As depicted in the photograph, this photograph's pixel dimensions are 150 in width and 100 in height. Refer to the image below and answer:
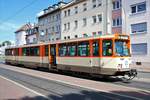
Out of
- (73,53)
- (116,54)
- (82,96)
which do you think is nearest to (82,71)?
(73,53)

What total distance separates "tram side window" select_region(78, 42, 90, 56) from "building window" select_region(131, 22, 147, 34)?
18.2 meters

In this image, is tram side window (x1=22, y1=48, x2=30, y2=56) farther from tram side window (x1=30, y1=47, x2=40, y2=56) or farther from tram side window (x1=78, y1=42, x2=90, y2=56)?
tram side window (x1=78, y1=42, x2=90, y2=56)

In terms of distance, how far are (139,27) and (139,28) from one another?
5.0 inches

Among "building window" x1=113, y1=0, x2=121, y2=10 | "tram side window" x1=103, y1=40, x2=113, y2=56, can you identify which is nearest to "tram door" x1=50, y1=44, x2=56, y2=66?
"tram side window" x1=103, y1=40, x2=113, y2=56

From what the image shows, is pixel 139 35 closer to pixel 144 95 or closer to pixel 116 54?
pixel 116 54

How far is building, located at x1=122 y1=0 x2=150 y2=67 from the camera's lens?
3569 centimetres

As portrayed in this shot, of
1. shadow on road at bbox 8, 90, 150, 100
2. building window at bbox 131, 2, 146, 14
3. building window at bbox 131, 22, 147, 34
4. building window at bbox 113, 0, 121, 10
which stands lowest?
shadow on road at bbox 8, 90, 150, 100

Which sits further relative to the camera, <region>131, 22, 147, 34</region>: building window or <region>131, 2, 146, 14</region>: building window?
<region>131, 2, 146, 14</region>: building window

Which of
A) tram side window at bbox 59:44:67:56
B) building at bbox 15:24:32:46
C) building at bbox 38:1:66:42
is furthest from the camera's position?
building at bbox 15:24:32:46

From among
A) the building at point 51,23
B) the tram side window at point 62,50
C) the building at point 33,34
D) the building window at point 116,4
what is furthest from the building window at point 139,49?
the building at point 33,34

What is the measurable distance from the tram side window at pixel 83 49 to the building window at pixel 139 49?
58.6 feet

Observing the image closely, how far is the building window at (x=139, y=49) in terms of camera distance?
3607 centimetres

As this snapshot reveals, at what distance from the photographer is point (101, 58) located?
1767cm

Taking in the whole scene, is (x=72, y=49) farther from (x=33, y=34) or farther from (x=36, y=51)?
(x=33, y=34)
